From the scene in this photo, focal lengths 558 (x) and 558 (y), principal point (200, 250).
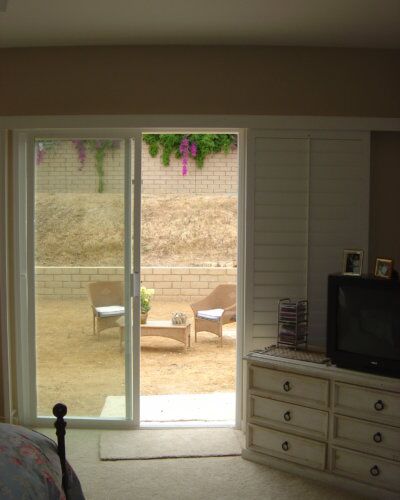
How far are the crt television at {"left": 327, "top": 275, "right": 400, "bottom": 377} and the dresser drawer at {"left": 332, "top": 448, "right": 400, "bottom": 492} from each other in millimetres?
432

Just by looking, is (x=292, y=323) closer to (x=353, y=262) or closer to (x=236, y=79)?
(x=353, y=262)

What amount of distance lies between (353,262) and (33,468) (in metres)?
1.98

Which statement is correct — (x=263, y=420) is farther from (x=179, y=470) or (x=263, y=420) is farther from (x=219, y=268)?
(x=219, y=268)

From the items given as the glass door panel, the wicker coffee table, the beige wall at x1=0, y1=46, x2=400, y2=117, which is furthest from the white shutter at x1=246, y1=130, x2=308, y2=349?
the wicker coffee table

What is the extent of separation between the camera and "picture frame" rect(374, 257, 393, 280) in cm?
284

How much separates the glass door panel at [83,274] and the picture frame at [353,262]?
4.43ft

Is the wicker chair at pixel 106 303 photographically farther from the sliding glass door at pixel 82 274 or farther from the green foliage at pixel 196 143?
the green foliage at pixel 196 143

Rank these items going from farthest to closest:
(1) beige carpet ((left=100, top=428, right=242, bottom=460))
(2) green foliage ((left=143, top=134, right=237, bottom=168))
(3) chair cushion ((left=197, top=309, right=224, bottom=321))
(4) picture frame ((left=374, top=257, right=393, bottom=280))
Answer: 1. (2) green foliage ((left=143, top=134, right=237, bottom=168))
2. (3) chair cushion ((left=197, top=309, right=224, bottom=321))
3. (1) beige carpet ((left=100, top=428, right=242, bottom=460))
4. (4) picture frame ((left=374, top=257, right=393, bottom=280))

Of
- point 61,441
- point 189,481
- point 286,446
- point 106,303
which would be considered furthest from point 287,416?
point 61,441

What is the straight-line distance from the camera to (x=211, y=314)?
6.10 m

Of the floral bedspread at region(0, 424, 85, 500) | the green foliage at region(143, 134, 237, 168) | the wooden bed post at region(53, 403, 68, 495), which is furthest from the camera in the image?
the green foliage at region(143, 134, 237, 168)

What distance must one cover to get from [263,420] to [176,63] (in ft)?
7.09

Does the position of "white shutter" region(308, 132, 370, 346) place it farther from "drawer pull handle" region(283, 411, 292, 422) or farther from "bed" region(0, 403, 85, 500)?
"bed" region(0, 403, 85, 500)

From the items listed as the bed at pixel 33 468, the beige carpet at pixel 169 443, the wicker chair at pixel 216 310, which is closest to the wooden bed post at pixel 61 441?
the bed at pixel 33 468
